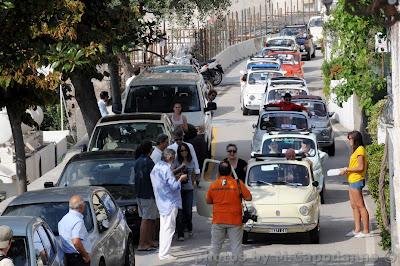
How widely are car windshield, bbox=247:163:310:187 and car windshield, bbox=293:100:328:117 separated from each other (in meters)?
11.6

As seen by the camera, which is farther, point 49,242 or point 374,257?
point 374,257

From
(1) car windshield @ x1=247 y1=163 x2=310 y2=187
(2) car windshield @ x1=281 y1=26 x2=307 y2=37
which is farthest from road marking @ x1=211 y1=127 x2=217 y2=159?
(2) car windshield @ x1=281 y1=26 x2=307 y2=37

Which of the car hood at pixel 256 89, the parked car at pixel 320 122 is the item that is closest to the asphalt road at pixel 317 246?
the parked car at pixel 320 122

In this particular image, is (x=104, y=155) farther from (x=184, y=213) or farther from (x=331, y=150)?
(x=331, y=150)

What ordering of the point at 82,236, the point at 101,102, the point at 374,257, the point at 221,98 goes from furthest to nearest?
the point at 221,98, the point at 101,102, the point at 374,257, the point at 82,236

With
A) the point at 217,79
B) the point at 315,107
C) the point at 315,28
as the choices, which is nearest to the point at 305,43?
the point at 315,28

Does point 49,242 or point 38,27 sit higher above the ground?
point 38,27

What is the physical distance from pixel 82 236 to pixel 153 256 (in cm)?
436

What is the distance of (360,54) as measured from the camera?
80.4 ft

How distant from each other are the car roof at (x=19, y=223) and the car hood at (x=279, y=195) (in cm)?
674

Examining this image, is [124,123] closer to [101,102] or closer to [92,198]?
[101,102]

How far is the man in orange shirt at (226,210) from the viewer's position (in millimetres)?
15375

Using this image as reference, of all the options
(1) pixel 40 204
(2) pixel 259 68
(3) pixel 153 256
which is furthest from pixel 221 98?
(1) pixel 40 204

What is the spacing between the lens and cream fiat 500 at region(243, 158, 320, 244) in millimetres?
18500
